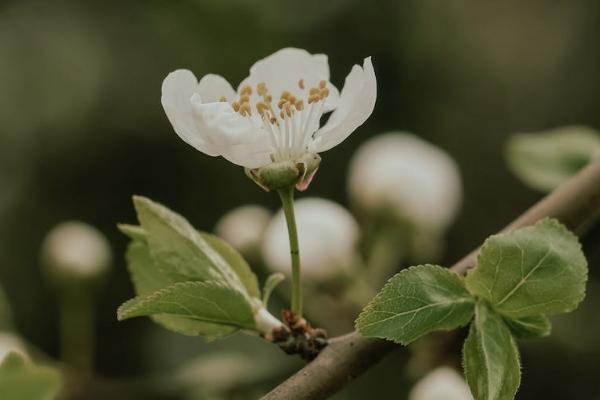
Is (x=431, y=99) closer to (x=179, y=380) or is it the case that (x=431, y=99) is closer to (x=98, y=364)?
(x=98, y=364)

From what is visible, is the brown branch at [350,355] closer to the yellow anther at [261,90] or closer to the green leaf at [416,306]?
the green leaf at [416,306]

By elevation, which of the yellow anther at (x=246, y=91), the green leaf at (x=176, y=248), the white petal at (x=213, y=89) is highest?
the white petal at (x=213, y=89)

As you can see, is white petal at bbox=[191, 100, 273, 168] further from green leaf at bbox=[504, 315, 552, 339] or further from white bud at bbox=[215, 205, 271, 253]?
white bud at bbox=[215, 205, 271, 253]

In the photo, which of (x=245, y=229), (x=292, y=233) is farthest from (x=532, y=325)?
(x=245, y=229)

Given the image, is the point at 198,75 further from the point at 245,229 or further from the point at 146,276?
the point at 146,276

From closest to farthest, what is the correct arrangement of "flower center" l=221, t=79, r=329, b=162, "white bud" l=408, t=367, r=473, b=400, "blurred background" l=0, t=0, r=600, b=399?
"flower center" l=221, t=79, r=329, b=162, "white bud" l=408, t=367, r=473, b=400, "blurred background" l=0, t=0, r=600, b=399

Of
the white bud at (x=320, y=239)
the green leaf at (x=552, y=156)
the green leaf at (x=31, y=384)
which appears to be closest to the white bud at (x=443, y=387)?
the green leaf at (x=552, y=156)

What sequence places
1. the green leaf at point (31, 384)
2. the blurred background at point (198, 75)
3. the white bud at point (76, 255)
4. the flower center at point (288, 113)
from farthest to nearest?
the blurred background at point (198, 75) < the white bud at point (76, 255) < the flower center at point (288, 113) < the green leaf at point (31, 384)

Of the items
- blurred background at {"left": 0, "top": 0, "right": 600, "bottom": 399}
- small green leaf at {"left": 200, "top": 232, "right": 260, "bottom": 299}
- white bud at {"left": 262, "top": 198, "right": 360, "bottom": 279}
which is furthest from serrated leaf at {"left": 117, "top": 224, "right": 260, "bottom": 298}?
blurred background at {"left": 0, "top": 0, "right": 600, "bottom": 399}
